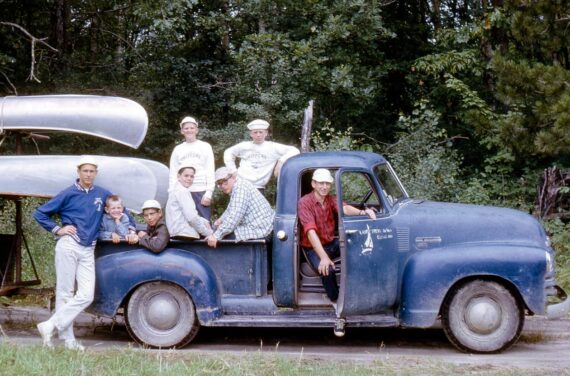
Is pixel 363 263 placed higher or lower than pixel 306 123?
lower

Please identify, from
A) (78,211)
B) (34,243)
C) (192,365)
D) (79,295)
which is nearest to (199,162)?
(78,211)

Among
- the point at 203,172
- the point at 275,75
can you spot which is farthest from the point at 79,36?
the point at 203,172

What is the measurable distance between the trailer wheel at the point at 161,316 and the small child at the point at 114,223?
1.96 feet

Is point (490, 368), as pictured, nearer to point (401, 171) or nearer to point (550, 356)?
point (550, 356)

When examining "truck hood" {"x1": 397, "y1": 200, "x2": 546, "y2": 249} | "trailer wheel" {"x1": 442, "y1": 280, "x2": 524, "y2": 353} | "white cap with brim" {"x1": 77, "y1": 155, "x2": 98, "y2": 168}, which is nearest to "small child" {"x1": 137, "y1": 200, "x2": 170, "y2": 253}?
"white cap with brim" {"x1": 77, "y1": 155, "x2": 98, "y2": 168}

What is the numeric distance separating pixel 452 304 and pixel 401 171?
29.0 feet

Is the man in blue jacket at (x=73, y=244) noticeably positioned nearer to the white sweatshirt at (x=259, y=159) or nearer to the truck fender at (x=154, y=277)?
the truck fender at (x=154, y=277)

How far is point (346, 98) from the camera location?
64.5 ft

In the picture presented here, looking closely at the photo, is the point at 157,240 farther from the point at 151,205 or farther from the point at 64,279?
the point at 64,279

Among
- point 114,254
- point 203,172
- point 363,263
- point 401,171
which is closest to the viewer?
point 363,263

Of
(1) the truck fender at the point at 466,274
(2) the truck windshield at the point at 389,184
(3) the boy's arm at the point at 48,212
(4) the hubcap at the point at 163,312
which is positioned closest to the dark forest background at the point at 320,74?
(2) the truck windshield at the point at 389,184

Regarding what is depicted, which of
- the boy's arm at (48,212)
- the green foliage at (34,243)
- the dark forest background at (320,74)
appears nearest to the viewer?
the boy's arm at (48,212)

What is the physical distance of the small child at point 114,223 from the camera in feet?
25.8

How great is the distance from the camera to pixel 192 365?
6543 mm
